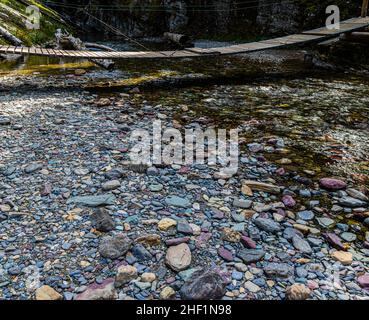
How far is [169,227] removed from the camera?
124 inches

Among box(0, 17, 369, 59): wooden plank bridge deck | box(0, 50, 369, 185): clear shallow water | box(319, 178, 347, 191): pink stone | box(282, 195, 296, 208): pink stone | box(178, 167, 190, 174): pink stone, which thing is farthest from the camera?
box(0, 17, 369, 59): wooden plank bridge deck

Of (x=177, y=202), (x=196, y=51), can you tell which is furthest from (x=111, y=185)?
(x=196, y=51)

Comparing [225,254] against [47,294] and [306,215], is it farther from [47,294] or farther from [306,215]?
[47,294]

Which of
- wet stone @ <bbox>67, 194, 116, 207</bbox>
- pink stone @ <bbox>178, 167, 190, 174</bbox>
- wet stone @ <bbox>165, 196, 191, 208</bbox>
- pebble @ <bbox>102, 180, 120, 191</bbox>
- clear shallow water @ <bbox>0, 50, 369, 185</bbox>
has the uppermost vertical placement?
clear shallow water @ <bbox>0, 50, 369, 185</bbox>

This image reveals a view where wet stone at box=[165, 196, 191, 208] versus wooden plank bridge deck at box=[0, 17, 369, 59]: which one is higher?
wooden plank bridge deck at box=[0, 17, 369, 59]

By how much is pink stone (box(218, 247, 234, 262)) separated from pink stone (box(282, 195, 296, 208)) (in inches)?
44.0

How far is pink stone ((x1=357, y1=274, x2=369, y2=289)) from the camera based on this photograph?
2.49m

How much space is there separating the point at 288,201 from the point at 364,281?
1.25 m

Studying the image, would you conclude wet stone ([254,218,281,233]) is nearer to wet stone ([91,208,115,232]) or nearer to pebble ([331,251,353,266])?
pebble ([331,251,353,266])

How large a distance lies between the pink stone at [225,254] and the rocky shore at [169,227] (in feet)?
0.06

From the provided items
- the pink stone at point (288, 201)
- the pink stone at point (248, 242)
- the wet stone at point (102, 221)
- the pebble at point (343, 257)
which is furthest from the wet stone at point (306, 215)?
the wet stone at point (102, 221)

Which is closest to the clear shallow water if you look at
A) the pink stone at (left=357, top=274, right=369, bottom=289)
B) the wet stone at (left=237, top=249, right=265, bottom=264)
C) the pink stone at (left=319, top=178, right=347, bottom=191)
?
the pink stone at (left=319, top=178, right=347, bottom=191)

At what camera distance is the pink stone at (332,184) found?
12.8ft

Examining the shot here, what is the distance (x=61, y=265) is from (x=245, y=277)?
153 centimetres
